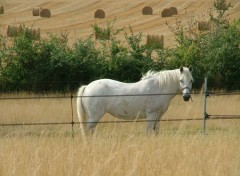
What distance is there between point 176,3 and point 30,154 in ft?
114

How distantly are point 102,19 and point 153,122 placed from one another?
2582 cm

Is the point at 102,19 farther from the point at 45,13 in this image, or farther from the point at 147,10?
the point at 45,13

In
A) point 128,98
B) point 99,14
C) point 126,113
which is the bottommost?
point 126,113

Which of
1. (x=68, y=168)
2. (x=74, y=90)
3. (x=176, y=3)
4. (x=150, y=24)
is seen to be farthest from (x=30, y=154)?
(x=176, y=3)

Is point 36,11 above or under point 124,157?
above

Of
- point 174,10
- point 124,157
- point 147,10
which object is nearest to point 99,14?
point 147,10

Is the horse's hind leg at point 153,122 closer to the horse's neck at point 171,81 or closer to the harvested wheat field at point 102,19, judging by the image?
the horse's neck at point 171,81

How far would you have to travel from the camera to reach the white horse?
11.0m

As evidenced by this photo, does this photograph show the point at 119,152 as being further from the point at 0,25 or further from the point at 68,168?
the point at 0,25

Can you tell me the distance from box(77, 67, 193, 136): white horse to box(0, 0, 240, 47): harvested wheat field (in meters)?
18.0

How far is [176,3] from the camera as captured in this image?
40250 mm

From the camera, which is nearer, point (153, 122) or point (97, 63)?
point (153, 122)

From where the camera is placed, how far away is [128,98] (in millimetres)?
11148

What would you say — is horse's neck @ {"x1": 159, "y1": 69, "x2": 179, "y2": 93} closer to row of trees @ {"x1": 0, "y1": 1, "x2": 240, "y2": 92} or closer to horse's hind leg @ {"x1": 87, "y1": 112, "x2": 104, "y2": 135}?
horse's hind leg @ {"x1": 87, "y1": 112, "x2": 104, "y2": 135}
